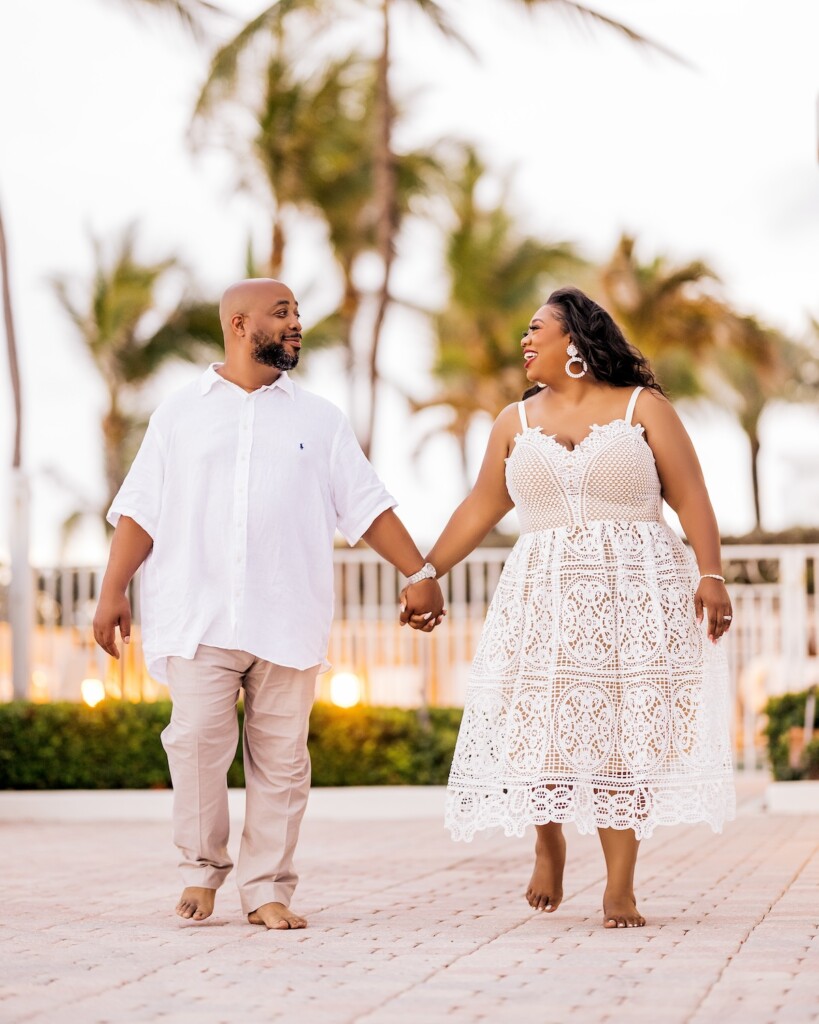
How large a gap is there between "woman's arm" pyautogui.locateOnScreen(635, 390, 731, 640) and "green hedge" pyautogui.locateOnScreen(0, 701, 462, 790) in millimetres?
5715

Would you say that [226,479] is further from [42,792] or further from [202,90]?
[202,90]

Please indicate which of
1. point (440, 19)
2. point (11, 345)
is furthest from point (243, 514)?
point (440, 19)

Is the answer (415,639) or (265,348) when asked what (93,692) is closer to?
(415,639)

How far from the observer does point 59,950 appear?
15.1 feet

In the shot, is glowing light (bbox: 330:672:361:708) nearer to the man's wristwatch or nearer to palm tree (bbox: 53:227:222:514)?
the man's wristwatch

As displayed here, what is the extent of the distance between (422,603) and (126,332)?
76.1 ft

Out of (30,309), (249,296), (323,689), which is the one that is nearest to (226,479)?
(249,296)

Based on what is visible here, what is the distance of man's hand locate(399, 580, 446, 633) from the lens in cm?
545

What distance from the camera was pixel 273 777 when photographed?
16.9 feet

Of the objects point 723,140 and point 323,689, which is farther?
point 723,140

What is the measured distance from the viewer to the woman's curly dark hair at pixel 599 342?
Result: 17.3 ft

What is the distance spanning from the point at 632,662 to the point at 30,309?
25.6 meters

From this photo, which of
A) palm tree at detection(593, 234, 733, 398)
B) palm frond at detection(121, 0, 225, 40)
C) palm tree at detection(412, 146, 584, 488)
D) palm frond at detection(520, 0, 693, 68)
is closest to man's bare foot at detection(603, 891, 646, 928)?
palm frond at detection(520, 0, 693, 68)

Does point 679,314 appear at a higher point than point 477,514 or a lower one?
higher
